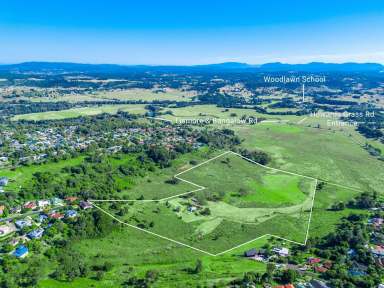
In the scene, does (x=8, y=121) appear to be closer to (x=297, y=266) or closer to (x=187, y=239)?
(x=187, y=239)

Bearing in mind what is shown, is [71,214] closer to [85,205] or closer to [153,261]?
[85,205]

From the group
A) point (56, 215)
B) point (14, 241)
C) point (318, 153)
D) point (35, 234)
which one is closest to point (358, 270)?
point (35, 234)

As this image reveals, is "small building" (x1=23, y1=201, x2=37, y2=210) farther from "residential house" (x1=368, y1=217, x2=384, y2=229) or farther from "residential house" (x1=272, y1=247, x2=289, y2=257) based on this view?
"residential house" (x1=368, y1=217, x2=384, y2=229)

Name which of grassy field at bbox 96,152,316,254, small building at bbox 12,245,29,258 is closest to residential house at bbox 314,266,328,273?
grassy field at bbox 96,152,316,254

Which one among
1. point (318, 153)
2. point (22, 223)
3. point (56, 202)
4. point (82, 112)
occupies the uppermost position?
point (82, 112)

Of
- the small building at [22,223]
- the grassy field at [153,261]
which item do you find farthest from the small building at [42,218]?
the grassy field at [153,261]

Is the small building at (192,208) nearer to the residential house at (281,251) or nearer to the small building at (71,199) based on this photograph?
the residential house at (281,251)
